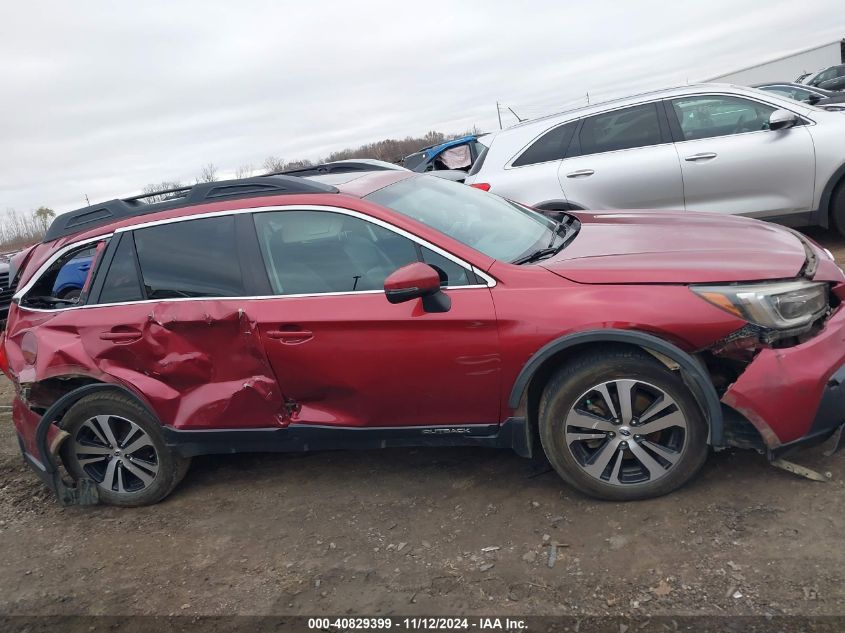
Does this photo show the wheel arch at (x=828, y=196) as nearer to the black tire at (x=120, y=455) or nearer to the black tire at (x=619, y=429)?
the black tire at (x=619, y=429)

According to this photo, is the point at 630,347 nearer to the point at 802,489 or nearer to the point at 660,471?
the point at 660,471

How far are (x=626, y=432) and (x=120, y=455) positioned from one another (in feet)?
9.54

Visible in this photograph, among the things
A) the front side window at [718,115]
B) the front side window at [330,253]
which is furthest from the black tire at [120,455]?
the front side window at [718,115]

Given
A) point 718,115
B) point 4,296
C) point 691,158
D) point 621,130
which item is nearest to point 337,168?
point 621,130

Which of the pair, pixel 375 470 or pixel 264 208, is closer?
pixel 264 208

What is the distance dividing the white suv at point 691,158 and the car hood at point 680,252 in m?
2.89

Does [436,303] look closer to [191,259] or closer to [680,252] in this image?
[680,252]

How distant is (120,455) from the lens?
4.04 meters

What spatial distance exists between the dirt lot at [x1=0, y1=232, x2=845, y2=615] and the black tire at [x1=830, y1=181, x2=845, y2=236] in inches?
162

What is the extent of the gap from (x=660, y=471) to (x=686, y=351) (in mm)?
575

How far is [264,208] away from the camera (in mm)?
3629

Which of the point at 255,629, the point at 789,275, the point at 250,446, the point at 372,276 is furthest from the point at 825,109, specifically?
the point at 255,629

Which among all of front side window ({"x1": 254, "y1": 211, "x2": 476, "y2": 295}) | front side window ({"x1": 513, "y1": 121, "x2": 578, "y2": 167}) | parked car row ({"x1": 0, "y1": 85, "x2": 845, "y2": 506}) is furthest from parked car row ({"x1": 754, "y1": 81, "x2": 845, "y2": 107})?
front side window ({"x1": 254, "y1": 211, "x2": 476, "y2": 295})

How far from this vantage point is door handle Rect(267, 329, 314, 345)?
134 inches
